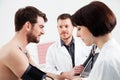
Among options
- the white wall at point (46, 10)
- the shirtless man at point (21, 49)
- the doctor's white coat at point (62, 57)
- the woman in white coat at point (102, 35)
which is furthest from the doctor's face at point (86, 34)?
the white wall at point (46, 10)

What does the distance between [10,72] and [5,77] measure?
0.05 m

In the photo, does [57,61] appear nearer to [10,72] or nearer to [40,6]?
[40,6]

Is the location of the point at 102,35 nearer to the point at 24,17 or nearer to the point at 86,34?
the point at 86,34

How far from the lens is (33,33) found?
6.29ft

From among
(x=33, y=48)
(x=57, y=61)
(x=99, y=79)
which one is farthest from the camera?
(x=33, y=48)

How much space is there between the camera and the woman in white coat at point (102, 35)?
1.32 metres

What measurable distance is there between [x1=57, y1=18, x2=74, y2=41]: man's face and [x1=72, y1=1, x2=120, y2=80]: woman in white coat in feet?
4.44

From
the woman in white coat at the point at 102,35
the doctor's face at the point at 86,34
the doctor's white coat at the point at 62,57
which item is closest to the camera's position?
the woman in white coat at the point at 102,35

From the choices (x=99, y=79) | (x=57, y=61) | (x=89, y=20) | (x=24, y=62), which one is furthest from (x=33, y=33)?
(x=57, y=61)

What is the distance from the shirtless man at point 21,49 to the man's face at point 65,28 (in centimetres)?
86

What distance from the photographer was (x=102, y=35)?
1.42 metres

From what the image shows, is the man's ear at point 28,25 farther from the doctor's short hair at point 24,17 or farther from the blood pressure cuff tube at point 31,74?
the blood pressure cuff tube at point 31,74

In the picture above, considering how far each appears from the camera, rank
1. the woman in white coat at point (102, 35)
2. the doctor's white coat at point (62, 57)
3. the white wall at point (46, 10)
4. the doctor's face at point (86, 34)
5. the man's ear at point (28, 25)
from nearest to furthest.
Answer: the woman in white coat at point (102, 35) < the doctor's face at point (86, 34) < the man's ear at point (28, 25) < the doctor's white coat at point (62, 57) < the white wall at point (46, 10)

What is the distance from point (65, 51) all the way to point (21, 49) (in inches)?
43.3
